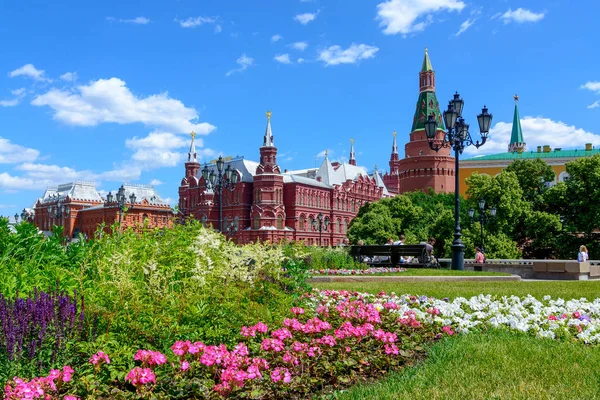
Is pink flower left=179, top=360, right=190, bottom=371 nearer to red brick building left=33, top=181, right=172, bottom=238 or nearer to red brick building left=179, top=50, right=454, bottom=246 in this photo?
red brick building left=179, top=50, right=454, bottom=246

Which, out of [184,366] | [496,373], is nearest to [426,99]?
[496,373]

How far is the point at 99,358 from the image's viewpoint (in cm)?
398

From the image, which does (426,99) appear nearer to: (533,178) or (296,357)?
(533,178)

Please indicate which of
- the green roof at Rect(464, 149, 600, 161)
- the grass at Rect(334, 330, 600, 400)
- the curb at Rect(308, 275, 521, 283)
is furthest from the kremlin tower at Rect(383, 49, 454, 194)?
the grass at Rect(334, 330, 600, 400)

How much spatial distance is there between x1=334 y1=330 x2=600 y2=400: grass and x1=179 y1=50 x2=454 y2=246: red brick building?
5953cm

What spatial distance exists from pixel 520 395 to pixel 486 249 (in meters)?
29.9

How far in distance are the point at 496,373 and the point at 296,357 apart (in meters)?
1.86

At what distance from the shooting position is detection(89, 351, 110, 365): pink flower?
395 cm

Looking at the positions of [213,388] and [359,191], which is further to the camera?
[359,191]

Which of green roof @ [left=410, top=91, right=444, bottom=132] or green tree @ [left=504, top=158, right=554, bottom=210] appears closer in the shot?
green tree @ [left=504, top=158, right=554, bottom=210]

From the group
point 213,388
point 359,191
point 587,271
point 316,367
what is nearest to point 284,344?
point 316,367

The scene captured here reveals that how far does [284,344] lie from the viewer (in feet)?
16.3

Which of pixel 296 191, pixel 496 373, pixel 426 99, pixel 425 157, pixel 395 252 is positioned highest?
pixel 426 99

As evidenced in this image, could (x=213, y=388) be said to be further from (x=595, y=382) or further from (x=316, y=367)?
(x=595, y=382)
